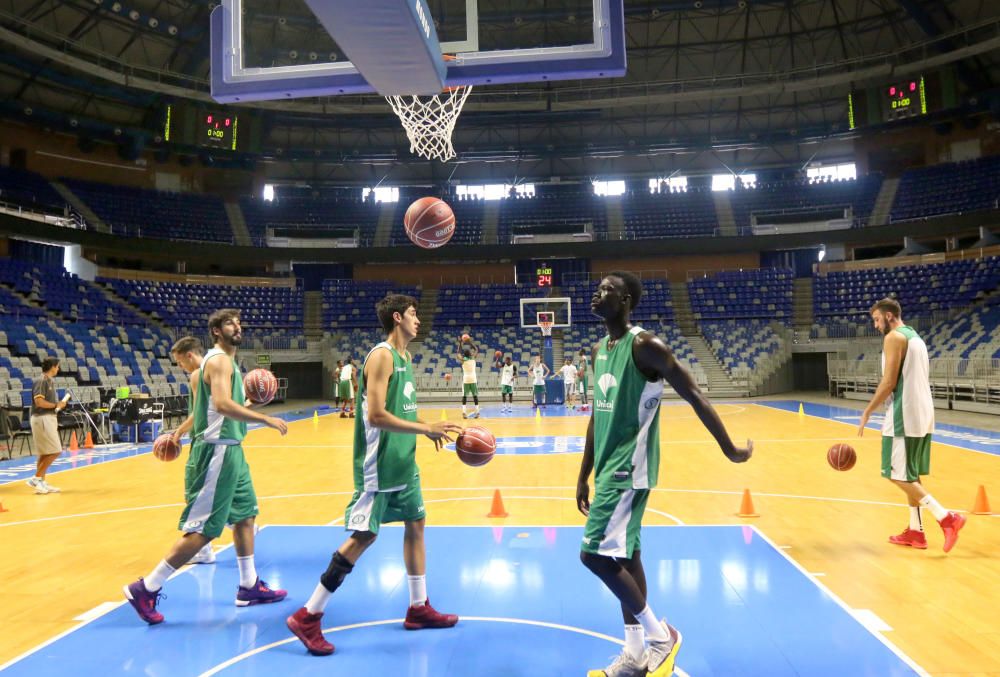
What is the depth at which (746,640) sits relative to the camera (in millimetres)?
3559

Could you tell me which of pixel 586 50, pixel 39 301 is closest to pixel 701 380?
pixel 586 50

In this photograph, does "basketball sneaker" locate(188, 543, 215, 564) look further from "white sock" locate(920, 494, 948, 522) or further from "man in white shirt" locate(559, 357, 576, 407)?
"man in white shirt" locate(559, 357, 576, 407)

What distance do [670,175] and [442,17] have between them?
30.2m

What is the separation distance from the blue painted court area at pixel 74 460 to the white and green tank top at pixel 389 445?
5292 millimetres

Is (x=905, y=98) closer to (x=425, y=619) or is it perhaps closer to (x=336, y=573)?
(x=425, y=619)

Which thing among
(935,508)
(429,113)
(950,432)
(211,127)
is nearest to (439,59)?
(429,113)

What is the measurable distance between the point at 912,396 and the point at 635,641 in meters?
3.50

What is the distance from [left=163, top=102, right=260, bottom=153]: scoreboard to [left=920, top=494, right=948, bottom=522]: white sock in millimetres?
27553

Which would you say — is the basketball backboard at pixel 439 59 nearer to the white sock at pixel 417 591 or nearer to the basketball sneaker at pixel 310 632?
the white sock at pixel 417 591

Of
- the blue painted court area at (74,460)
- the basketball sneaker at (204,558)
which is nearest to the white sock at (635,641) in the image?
the basketball sneaker at (204,558)

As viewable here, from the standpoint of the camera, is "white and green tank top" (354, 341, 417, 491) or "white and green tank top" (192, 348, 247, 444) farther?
"white and green tank top" (192, 348, 247, 444)

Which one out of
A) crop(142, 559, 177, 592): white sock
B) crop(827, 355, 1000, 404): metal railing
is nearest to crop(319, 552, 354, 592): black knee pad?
crop(142, 559, 177, 592): white sock

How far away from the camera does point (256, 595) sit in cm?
426

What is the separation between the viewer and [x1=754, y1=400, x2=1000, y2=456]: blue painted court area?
35.3ft
